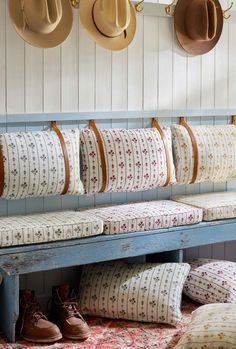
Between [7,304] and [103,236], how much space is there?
631 mm

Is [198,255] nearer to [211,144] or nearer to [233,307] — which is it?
[211,144]

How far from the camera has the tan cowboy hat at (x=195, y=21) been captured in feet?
15.1

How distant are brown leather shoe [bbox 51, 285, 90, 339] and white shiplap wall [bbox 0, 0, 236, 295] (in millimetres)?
316

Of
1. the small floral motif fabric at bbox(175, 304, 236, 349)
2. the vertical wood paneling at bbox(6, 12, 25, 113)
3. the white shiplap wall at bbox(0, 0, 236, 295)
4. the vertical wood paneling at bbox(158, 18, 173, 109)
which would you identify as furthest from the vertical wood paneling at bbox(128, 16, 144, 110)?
the small floral motif fabric at bbox(175, 304, 236, 349)

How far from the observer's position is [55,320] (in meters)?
4.12

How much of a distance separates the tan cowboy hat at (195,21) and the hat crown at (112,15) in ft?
1.56

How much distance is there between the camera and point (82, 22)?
4.26 m

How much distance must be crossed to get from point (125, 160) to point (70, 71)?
62 centimetres

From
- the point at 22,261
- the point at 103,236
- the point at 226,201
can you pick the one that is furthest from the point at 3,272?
the point at 226,201

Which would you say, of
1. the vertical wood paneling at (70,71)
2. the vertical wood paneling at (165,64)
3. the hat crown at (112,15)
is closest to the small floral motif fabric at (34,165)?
the vertical wood paneling at (70,71)

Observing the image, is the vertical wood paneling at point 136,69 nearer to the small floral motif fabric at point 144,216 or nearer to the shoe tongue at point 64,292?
the small floral motif fabric at point 144,216

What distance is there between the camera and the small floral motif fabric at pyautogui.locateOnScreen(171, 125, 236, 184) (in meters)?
4.62

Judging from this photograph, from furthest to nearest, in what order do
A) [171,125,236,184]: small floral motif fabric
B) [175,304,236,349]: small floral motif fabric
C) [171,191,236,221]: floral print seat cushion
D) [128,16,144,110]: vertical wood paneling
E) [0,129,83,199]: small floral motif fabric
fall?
[171,125,236,184]: small floral motif fabric → [128,16,144,110]: vertical wood paneling → [171,191,236,221]: floral print seat cushion → [0,129,83,199]: small floral motif fabric → [175,304,236,349]: small floral motif fabric

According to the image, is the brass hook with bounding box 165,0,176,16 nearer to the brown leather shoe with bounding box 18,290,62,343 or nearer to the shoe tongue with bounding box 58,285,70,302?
the shoe tongue with bounding box 58,285,70,302
